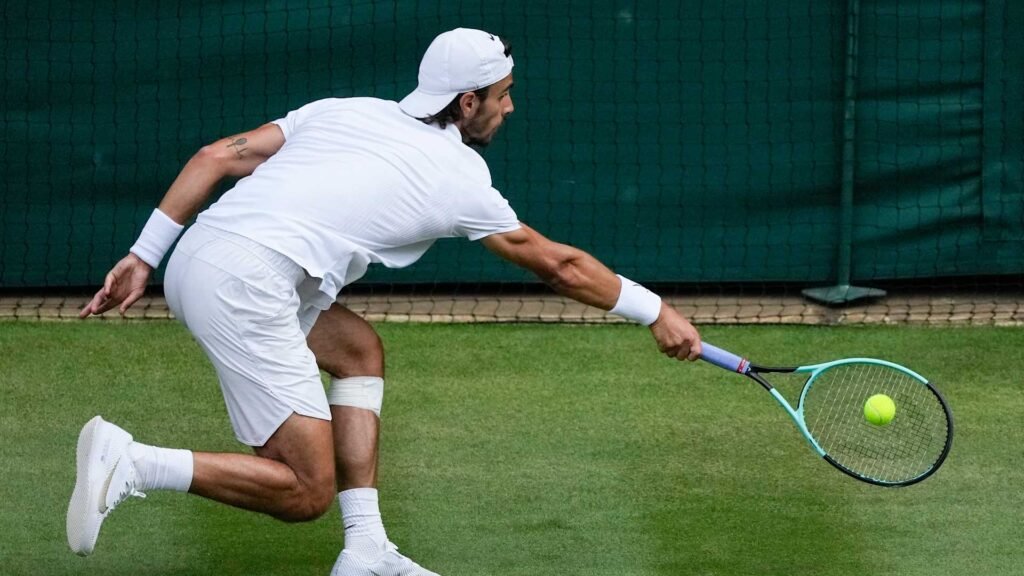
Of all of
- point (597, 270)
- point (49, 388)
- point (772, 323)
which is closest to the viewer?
point (597, 270)

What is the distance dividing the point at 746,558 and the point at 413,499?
1116mm

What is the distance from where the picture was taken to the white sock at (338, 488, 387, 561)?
14.1ft

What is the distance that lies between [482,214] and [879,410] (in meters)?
1.38

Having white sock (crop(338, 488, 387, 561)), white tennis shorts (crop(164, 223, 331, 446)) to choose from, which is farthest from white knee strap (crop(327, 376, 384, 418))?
white tennis shorts (crop(164, 223, 331, 446))

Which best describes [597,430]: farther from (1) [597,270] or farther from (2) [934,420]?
(1) [597,270]

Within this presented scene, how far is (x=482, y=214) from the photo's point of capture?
402 centimetres

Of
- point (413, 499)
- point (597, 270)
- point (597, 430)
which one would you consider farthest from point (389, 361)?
point (597, 270)

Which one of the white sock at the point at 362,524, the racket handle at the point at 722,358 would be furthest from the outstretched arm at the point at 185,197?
the racket handle at the point at 722,358

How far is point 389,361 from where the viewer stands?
6.79 m

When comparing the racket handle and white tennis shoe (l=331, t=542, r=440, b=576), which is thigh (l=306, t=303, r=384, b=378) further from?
the racket handle

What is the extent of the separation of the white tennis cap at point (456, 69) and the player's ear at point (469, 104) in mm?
20

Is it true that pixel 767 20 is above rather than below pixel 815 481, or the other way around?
above

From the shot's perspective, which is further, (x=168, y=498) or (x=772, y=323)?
(x=772, y=323)

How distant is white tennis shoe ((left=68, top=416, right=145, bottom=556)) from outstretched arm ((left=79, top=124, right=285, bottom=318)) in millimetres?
398
